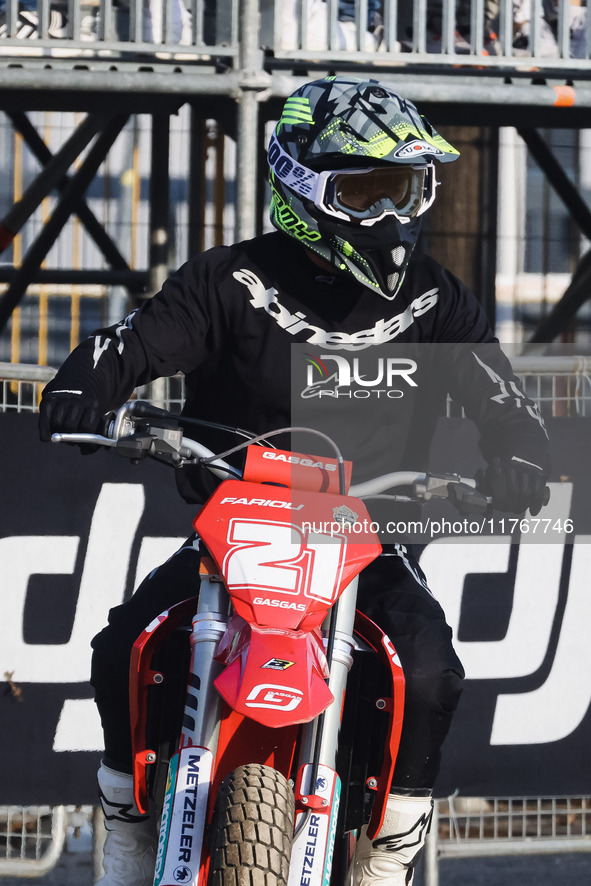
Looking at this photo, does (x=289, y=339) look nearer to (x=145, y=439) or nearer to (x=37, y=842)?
(x=145, y=439)

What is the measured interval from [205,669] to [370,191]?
4.36 feet

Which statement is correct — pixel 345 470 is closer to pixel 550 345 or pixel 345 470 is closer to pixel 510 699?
pixel 510 699

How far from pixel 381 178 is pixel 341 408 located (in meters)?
0.60

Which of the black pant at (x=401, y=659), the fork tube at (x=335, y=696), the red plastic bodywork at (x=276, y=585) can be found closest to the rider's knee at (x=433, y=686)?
the black pant at (x=401, y=659)

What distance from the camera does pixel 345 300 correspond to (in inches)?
126

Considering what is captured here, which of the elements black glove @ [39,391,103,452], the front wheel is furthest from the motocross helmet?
the front wheel

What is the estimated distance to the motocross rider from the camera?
281 cm

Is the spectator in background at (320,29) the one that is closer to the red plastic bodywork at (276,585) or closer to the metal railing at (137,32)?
the metal railing at (137,32)

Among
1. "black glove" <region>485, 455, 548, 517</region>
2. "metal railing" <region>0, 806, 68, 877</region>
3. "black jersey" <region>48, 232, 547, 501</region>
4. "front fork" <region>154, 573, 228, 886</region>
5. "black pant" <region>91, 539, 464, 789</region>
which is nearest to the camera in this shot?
"front fork" <region>154, 573, 228, 886</region>

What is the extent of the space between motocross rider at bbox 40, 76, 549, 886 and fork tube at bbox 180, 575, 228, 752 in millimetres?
408

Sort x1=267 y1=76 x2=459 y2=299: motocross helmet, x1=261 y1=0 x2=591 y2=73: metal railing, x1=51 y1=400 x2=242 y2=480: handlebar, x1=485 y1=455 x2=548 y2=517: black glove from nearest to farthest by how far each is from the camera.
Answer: x1=51 y1=400 x2=242 y2=480: handlebar < x1=485 y1=455 x2=548 y2=517: black glove < x1=267 y1=76 x2=459 y2=299: motocross helmet < x1=261 y1=0 x2=591 y2=73: metal railing

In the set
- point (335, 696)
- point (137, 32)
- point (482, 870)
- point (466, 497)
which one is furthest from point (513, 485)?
point (137, 32)

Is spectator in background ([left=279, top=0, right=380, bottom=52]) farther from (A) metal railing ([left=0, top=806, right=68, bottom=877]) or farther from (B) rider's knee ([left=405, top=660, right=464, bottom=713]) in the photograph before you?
(A) metal railing ([left=0, top=806, right=68, bottom=877])

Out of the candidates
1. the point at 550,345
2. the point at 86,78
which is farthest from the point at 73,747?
the point at 550,345
